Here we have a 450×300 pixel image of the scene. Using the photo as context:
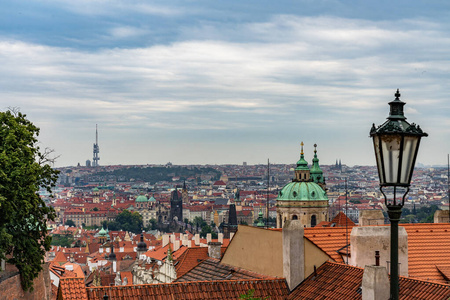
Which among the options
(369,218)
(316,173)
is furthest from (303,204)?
(369,218)

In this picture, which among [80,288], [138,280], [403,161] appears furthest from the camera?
[138,280]

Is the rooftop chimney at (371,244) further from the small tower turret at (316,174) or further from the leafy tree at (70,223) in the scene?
the leafy tree at (70,223)

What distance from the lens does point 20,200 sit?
2217 centimetres

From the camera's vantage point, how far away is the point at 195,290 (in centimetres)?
1389

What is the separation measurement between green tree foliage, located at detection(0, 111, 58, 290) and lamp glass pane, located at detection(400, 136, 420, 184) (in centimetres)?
1728

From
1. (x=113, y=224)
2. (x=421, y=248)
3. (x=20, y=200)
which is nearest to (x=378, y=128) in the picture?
(x=421, y=248)

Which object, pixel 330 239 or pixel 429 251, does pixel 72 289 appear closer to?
pixel 330 239

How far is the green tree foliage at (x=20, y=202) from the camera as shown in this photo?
71.7ft

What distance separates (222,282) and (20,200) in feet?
32.3

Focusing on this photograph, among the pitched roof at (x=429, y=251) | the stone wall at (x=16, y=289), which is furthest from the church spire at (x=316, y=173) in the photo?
the pitched roof at (x=429, y=251)

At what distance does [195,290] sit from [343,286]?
8.54 ft

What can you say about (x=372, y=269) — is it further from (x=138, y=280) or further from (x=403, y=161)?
(x=138, y=280)

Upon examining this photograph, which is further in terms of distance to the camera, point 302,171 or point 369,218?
point 302,171

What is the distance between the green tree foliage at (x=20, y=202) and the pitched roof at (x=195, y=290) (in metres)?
8.52
